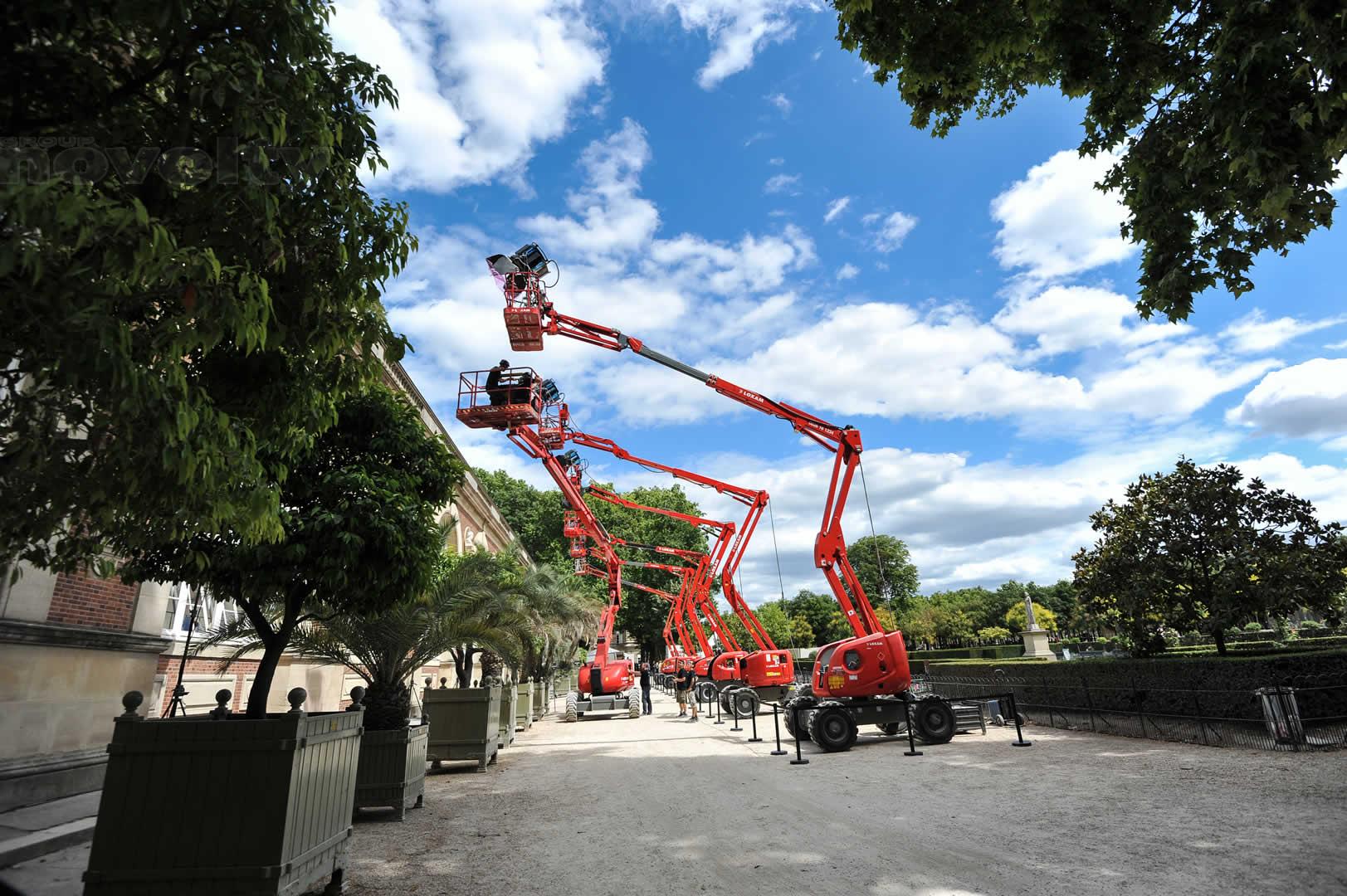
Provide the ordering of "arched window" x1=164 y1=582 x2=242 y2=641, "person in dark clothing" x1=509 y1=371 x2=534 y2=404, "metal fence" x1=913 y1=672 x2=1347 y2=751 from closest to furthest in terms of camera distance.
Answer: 1. "metal fence" x1=913 y1=672 x2=1347 y2=751
2. "arched window" x1=164 y1=582 x2=242 y2=641
3. "person in dark clothing" x1=509 y1=371 x2=534 y2=404

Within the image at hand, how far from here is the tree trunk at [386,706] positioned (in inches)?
350

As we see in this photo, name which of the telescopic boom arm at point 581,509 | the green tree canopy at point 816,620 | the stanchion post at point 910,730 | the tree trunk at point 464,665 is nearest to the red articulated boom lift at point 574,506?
the telescopic boom arm at point 581,509

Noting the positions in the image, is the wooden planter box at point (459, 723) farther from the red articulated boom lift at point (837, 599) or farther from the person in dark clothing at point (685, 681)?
the person in dark clothing at point (685, 681)

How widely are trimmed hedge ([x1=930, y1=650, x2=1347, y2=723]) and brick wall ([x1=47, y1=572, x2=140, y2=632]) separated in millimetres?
17804

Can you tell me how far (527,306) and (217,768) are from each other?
1235cm

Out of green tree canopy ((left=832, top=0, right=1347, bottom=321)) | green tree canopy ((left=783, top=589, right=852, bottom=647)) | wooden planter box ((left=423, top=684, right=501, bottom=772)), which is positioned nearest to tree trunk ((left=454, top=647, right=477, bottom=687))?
wooden planter box ((left=423, top=684, right=501, bottom=772))

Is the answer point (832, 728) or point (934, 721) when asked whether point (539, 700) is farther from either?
point (934, 721)

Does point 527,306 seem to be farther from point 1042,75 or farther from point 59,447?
point 59,447

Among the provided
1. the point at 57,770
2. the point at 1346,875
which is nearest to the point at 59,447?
the point at 57,770

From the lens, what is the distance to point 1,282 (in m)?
2.84

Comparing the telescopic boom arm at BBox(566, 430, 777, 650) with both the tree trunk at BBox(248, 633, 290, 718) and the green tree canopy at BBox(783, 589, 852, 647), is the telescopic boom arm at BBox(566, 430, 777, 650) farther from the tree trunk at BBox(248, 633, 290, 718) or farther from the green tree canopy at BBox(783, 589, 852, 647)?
the green tree canopy at BBox(783, 589, 852, 647)

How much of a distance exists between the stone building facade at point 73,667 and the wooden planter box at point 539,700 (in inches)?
628

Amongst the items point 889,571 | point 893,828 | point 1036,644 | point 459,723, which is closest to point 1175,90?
point 893,828

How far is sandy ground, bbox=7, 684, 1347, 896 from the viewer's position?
17.5ft
